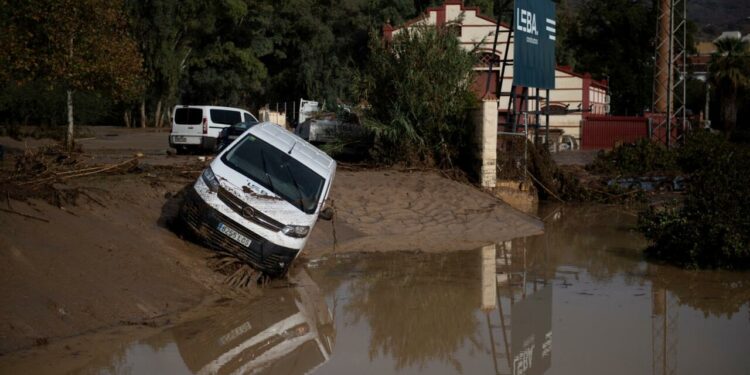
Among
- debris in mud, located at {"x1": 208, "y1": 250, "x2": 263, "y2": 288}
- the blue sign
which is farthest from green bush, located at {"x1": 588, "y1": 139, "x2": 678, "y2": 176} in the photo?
debris in mud, located at {"x1": 208, "y1": 250, "x2": 263, "y2": 288}

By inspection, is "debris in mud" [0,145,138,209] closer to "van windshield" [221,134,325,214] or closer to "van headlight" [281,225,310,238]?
"van windshield" [221,134,325,214]

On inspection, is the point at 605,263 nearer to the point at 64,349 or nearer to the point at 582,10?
the point at 64,349

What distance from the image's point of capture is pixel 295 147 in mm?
13656

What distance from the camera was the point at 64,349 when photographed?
8930 millimetres

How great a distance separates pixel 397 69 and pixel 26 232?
1384 cm

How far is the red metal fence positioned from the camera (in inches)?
1774

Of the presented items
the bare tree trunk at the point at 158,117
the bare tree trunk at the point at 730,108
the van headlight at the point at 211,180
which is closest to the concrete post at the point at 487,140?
the van headlight at the point at 211,180

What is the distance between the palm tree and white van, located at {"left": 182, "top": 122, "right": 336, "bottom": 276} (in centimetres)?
5552

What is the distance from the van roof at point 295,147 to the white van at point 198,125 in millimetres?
17121

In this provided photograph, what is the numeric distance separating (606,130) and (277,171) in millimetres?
36117

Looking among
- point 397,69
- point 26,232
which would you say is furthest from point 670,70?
point 26,232

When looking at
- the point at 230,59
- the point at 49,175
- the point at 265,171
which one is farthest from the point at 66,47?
the point at 230,59

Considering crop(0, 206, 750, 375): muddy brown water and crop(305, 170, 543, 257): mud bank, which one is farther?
crop(305, 170, 543, 257): mud bank

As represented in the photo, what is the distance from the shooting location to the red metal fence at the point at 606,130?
45.1 m
